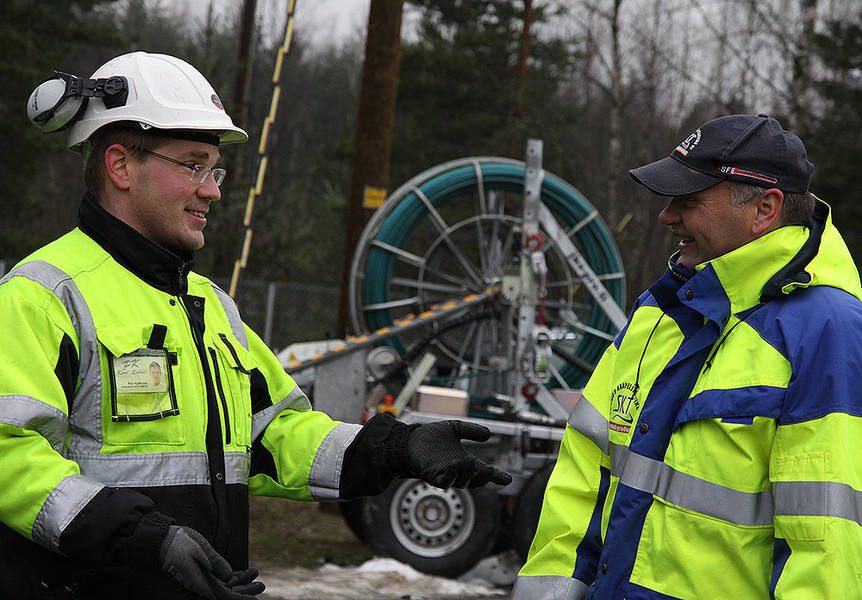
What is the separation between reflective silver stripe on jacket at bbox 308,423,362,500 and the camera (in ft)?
9.27

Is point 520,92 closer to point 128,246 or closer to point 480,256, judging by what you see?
point 480,256

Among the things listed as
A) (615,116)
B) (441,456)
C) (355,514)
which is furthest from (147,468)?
(615,116)

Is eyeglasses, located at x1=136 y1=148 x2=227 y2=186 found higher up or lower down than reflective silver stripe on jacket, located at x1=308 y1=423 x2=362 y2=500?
higher up

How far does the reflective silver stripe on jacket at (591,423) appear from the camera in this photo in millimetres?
2793

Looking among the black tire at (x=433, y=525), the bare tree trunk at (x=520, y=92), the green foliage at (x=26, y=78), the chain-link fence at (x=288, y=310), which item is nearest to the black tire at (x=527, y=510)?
the black tire at (x=433, y=525)

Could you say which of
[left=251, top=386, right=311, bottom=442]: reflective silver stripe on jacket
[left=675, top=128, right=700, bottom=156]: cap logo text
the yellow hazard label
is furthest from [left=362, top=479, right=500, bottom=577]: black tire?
[left=675, top=128, right=700, bottom=156]: cap logo text

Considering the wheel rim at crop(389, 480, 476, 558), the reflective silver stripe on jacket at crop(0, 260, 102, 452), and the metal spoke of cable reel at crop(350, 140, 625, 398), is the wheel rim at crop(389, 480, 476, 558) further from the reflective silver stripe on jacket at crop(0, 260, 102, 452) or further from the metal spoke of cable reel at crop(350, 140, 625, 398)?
the reflective silver stripe on jacket at crop(0, 260, 102, 452)

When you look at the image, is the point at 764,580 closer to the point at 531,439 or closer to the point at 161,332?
the point at 161,332

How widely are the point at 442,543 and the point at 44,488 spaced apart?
535 cm

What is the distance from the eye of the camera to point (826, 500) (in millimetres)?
2215

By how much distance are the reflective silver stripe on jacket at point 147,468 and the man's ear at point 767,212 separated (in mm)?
1581

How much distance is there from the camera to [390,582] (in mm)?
6926

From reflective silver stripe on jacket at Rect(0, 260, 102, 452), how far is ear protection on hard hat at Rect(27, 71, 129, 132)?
47 cm

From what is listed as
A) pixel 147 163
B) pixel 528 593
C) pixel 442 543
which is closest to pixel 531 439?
pixel 442 543
